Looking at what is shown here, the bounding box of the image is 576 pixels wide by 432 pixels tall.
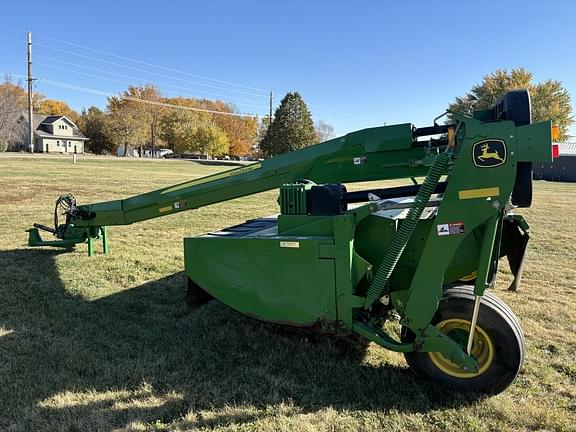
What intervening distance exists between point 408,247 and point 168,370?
2064mm

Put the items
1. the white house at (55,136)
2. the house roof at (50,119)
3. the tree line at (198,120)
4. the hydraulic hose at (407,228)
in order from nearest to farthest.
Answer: the hydraulic hose at (407,228) → the tree line at (198,120) → the white house at (55,136) → the house roof at (50,119)

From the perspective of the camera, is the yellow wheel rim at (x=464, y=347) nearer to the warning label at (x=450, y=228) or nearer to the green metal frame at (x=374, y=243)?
the green metal frame at (x=374, y=243)

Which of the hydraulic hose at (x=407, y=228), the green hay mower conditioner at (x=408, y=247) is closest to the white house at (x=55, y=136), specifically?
the green hay mower conditioner at (x=408, y=247)

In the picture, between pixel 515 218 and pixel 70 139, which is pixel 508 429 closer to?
pixel 515 218

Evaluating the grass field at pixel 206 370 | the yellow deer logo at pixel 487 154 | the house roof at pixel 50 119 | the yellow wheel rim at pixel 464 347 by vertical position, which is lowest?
the grass field at pixel 206 370

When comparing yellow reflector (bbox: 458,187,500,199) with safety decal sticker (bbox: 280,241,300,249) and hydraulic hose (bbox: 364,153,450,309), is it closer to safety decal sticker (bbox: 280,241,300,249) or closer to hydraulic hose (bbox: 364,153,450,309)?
hydraulic hose (bbox: 364,153,450,309)

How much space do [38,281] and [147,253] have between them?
186 cm

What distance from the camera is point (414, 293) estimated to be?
124 inches

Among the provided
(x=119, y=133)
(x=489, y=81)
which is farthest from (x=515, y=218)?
(x=119, y=133)

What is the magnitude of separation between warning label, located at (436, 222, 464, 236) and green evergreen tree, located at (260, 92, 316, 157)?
52219 millimetres

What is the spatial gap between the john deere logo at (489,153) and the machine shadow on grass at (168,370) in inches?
61.9

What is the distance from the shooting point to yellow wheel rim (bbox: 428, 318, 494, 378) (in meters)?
3.14

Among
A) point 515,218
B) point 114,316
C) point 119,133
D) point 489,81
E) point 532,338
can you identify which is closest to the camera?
point 515,218

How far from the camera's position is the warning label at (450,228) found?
3006mm
